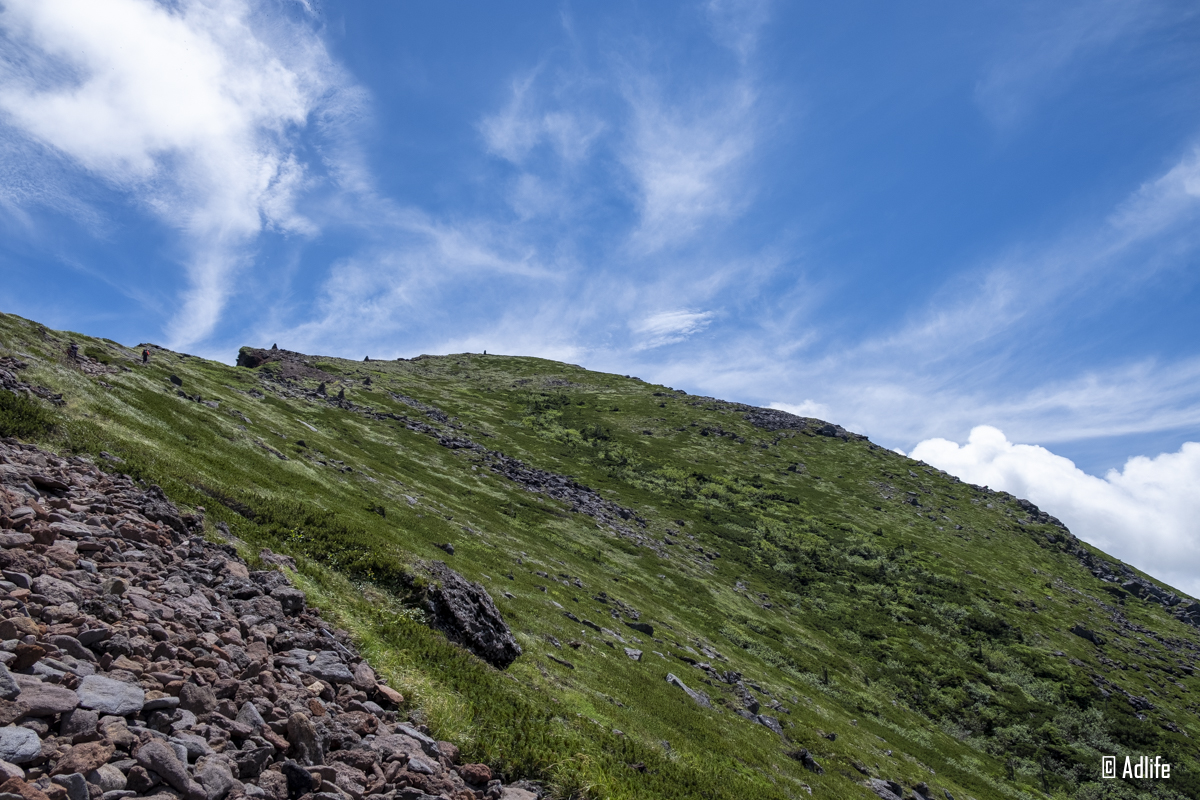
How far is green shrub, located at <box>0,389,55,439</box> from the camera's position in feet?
60.4

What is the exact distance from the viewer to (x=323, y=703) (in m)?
10.7

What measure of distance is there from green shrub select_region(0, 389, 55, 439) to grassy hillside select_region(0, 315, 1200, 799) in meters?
0.16

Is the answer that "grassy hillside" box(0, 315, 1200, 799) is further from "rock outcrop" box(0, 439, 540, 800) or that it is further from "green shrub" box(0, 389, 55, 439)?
"rock outcrop" box(0, 439, 540, 800)

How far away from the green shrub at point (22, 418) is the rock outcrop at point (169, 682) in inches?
194

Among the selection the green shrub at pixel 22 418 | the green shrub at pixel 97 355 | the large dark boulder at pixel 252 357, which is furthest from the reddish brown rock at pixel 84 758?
the large dark boulder at pixel 252 357

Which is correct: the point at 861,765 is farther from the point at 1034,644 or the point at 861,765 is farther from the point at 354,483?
the point at 1034,644

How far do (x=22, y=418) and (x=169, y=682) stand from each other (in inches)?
703

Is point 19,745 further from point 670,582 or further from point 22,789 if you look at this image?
point 670,582

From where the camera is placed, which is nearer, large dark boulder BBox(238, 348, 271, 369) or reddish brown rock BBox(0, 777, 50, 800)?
reddish brown rock BBox(0, 777, 50, 800)

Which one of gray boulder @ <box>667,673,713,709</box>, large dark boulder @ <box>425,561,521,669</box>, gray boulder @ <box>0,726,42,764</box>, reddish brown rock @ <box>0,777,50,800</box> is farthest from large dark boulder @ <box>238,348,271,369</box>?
reddish brown rock @ <box>0,777,50,800</box>

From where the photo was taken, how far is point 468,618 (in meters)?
21.1

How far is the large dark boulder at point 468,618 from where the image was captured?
66.8 ft

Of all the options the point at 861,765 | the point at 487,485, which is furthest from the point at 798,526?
the point at 861,765

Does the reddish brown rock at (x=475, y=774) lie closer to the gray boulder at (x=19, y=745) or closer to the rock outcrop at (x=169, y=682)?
the rock outcrop at (x=169, y=682)
